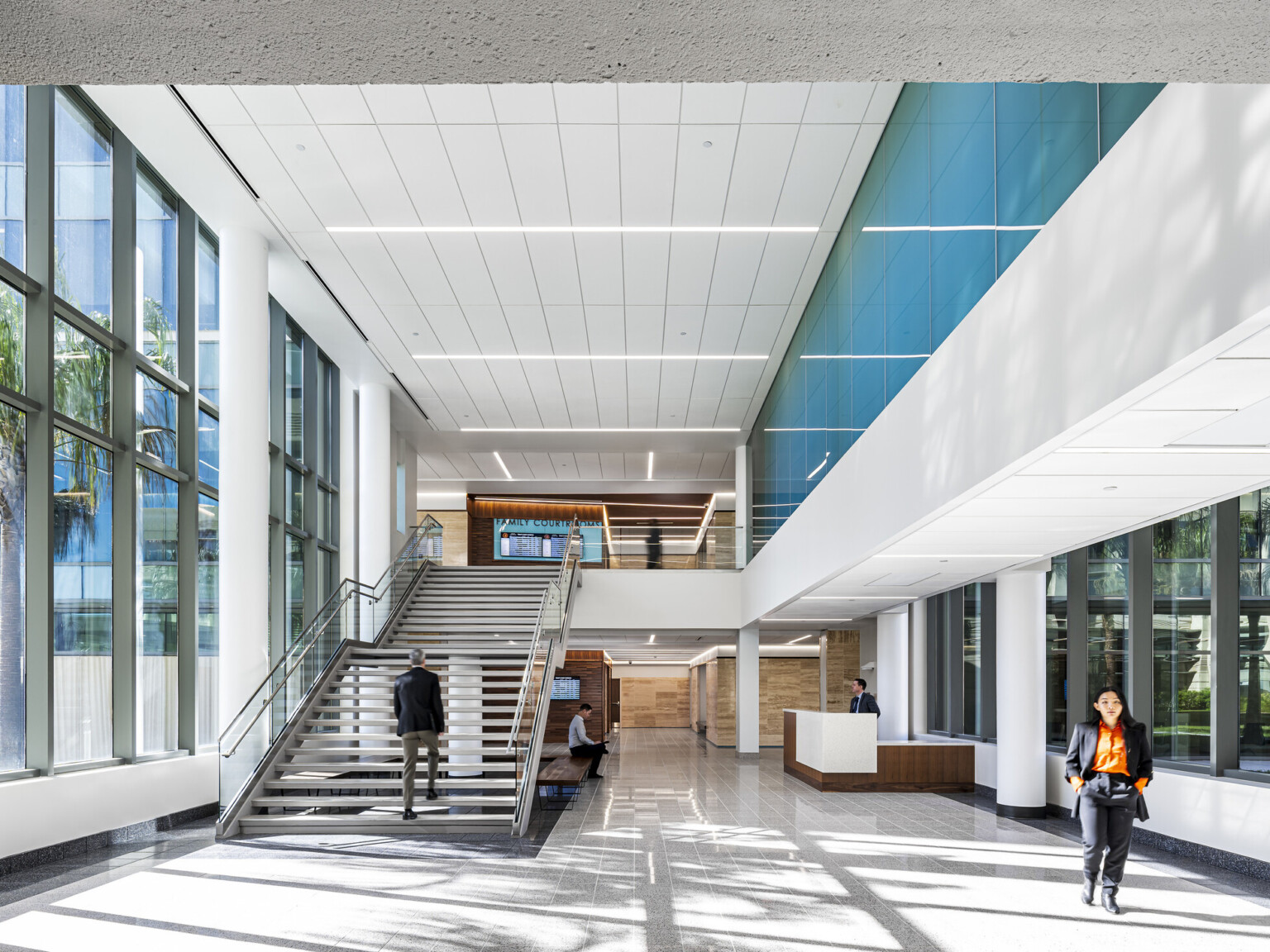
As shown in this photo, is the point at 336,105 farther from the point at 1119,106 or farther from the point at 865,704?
the point at 865,704

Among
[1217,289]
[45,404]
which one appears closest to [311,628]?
[45,404]

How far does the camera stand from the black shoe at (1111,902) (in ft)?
24.1

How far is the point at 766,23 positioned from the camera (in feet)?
6.99

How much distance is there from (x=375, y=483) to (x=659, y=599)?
260 inches

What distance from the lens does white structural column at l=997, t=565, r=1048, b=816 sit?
1239 centimetres

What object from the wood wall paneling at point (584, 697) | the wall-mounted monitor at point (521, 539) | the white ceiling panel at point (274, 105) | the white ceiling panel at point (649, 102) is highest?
the white ceiling panel at point (274, 105)

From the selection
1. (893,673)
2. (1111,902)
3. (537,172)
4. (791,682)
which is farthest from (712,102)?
(791,682)

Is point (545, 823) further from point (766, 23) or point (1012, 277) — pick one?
point (766, 23)

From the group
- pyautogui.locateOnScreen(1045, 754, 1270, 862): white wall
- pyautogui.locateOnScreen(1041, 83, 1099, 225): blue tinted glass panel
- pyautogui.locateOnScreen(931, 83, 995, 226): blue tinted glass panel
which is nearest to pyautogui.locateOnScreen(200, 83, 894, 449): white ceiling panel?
pyautogui.locateOnScreen(931, 83, 995, 226): blue tinted glass panel

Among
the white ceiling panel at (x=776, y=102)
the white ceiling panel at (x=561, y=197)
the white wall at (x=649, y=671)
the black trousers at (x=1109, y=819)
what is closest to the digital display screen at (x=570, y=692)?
the white wall at (x=649, y=671)

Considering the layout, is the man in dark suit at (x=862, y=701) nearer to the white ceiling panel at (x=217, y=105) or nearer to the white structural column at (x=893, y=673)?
the white structural column at (x=893, y=673)

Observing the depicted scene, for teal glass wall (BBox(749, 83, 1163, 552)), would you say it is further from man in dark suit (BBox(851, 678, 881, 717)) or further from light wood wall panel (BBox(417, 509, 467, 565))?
light wood wall panel (BBox(417, 509, 467, 565))

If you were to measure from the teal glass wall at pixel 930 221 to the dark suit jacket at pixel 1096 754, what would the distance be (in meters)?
2.93

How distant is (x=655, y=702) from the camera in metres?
44.5
